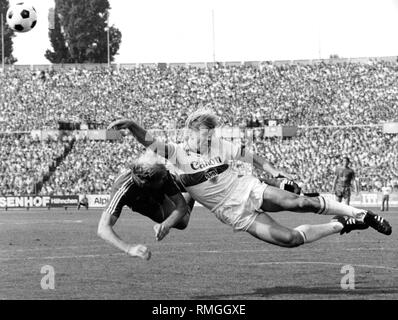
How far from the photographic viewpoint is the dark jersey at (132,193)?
35.4ft

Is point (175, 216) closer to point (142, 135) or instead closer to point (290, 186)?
point (142, 135)

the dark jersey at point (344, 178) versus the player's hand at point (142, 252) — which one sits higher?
the player's hand at point (142, 252)

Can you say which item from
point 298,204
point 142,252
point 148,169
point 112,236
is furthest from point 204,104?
point 142,252

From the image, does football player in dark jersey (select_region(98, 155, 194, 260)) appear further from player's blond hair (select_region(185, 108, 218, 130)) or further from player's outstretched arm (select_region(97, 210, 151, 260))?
player's blond hair (select_region(185, 108, 218, 130))

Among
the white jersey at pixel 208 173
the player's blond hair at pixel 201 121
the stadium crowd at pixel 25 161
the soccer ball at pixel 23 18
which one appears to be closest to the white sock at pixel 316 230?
the white jersey at pixel 208 173

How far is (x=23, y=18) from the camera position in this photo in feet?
68.1

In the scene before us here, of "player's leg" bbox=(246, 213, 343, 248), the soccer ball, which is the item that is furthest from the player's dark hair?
the soccer ball

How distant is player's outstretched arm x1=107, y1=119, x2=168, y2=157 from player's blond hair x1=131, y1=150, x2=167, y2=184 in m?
0.14

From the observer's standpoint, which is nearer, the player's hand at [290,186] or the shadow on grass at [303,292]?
the shadow on grass at [303,292]

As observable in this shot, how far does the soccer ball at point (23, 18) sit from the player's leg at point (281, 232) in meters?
11.7

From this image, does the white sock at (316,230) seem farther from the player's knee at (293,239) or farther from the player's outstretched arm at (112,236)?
the player's outstretched arm at (112,236)

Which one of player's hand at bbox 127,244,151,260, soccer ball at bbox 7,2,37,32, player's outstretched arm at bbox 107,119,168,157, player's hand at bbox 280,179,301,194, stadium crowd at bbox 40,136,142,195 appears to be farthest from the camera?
stadium crowd at bbox 40,136,142,195

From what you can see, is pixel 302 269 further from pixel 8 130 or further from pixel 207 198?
pixel 8 130

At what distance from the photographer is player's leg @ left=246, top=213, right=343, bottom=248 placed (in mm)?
10867
